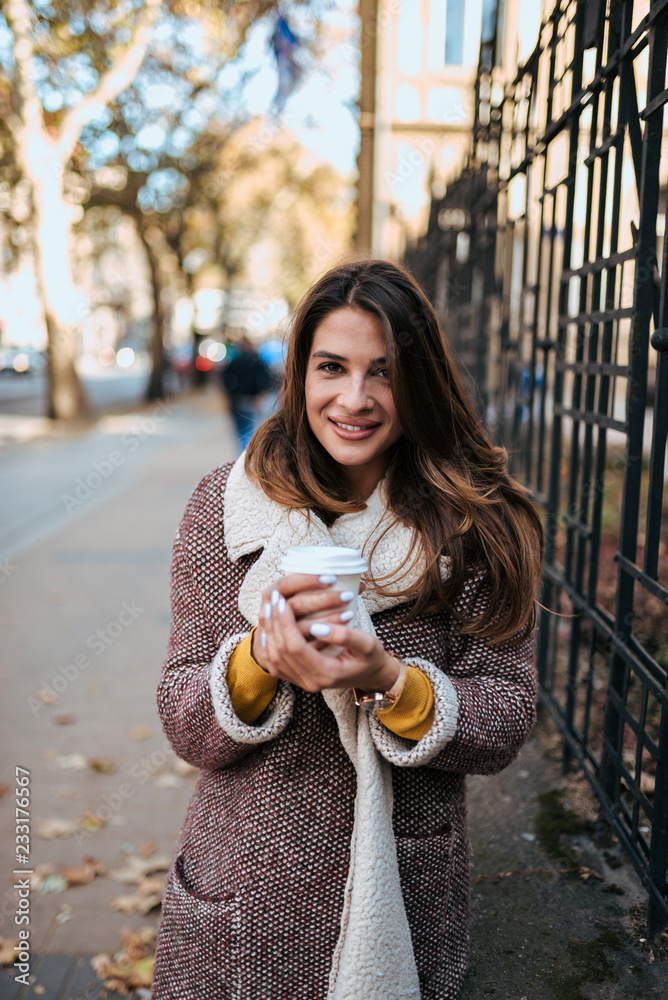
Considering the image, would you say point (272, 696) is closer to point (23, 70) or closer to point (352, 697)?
point (352, 697)

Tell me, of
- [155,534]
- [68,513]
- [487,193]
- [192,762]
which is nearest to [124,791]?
[192,762]

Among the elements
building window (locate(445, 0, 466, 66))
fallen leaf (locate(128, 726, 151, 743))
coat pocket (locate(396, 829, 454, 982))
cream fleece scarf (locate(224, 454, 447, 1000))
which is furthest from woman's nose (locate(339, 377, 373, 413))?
building window (locate(445, 0, 466, 66))

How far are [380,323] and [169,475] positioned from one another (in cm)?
1048

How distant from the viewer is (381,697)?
1.51 metres

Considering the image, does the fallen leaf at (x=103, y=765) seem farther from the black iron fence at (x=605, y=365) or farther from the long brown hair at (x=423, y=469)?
the long brown hair at (x=423, y=469)

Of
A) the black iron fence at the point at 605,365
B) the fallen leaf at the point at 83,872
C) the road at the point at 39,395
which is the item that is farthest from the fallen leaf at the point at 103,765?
the road at the point at 39,395

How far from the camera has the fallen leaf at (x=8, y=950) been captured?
2738 millimetres

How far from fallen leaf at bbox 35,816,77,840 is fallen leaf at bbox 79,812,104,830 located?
4cm

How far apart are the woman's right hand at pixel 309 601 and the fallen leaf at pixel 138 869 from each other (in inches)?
88.3

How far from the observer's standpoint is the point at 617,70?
7.30 feet

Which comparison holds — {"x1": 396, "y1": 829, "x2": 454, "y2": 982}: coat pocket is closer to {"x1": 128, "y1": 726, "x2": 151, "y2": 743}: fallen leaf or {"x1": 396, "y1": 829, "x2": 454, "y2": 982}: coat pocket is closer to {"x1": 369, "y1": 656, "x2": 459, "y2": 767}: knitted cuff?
{"x1": 369, "y1": 656, "x2": 459, "y2": 767}: knitted cuff

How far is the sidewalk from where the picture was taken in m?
1.99

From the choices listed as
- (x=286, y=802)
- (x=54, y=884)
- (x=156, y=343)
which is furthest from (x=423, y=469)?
(x=156, y=343)

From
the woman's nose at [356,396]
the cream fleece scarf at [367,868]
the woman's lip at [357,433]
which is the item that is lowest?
the cream fleece scarf at [367,868]
